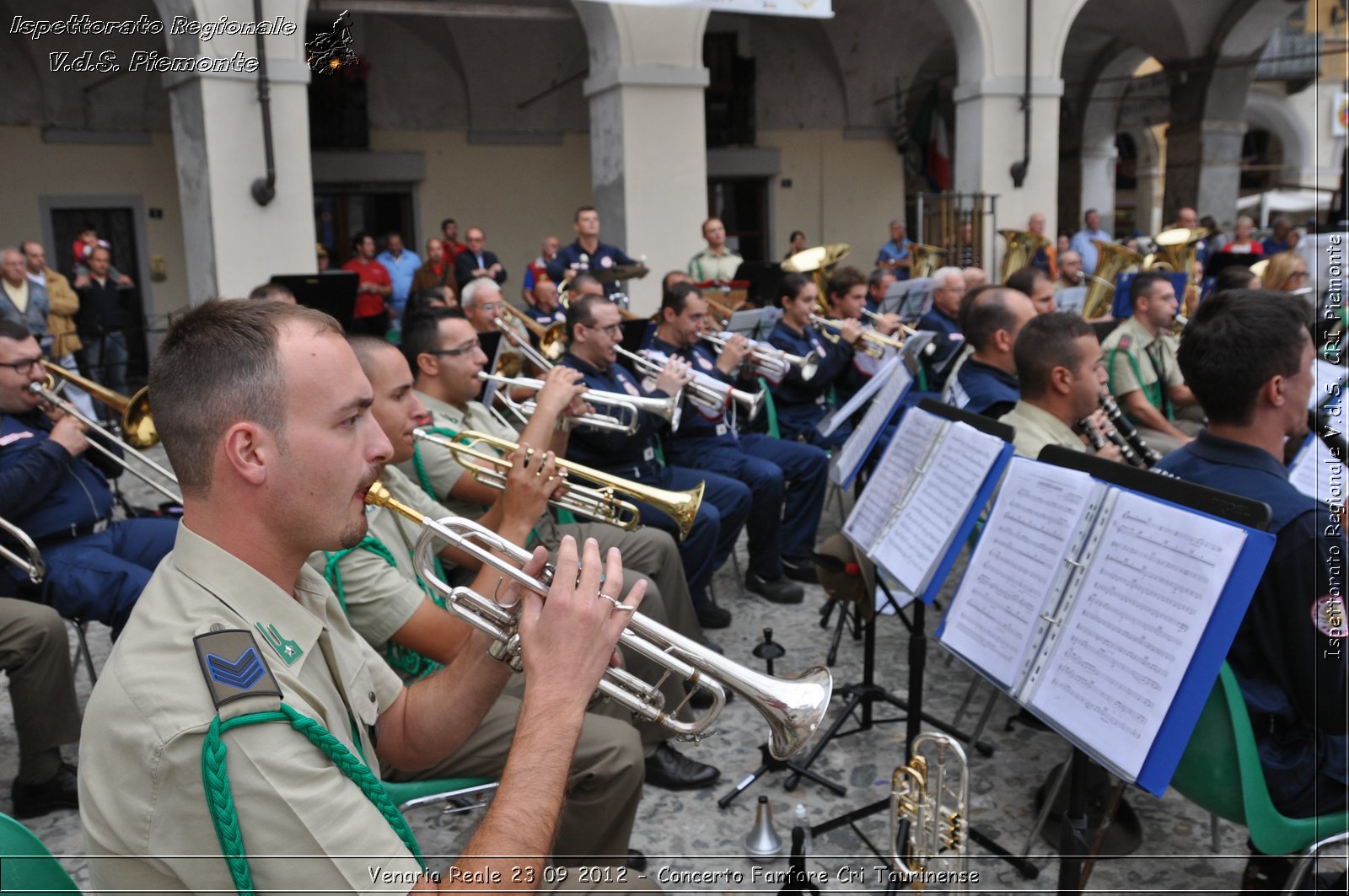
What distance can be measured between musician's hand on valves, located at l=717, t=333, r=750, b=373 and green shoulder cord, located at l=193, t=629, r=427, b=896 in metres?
4.42

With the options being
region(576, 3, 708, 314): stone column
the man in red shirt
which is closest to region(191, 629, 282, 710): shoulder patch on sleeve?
region(576, 3, 708, 314): stone column

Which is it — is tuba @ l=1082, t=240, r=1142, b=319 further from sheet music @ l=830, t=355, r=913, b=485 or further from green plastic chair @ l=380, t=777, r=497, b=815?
green plastic chair @ l=380, t=777, r=497, b=815

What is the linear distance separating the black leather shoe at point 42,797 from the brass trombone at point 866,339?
15.9ft

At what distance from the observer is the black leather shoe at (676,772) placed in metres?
3.29

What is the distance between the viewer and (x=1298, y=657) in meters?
2.29

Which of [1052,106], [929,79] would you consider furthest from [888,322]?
[929,79]

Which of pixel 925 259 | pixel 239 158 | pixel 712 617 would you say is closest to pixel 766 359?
pixel 712 617

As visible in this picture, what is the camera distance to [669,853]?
2.95 metres

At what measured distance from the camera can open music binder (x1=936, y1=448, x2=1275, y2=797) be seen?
1902 millimetres

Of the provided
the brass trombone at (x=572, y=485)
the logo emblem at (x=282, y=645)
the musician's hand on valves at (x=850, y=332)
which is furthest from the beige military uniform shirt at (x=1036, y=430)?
the logo emblem at (x=282, y=645)

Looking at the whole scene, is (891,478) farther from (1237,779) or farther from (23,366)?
(23,366)

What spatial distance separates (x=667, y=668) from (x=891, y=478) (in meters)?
1.54

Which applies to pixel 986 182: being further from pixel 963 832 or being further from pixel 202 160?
pixel 963 832

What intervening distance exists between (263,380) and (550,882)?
1.02 metres
